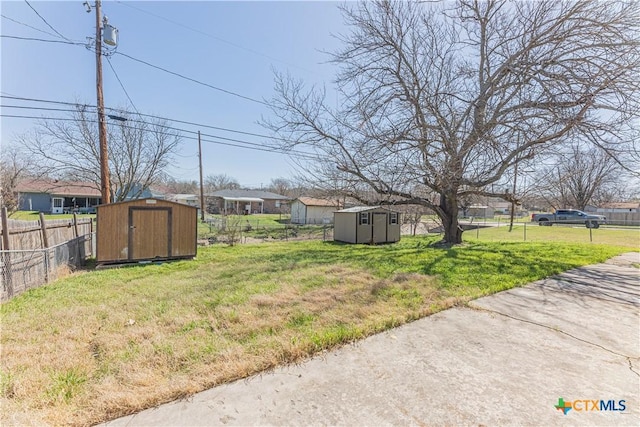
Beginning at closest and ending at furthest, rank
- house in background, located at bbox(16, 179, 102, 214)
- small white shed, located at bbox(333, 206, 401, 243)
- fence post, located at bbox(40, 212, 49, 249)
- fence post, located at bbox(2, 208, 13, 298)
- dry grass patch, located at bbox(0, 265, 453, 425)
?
1. dry grass patch, located at bbox(0, 265, 453, 425)
2. fence post, located at bbox(2, 208, 13, 298)
3. fence post, located at bbox(40, 212, 49, 249)
4. small white shed, located at bbox(333, 206, 401, 243)
5. house in background, located at bbox(16, 179, 102, 214)

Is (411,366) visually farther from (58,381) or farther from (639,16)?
(639,16)

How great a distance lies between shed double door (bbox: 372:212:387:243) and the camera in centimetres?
1434

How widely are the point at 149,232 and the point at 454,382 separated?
355 inches

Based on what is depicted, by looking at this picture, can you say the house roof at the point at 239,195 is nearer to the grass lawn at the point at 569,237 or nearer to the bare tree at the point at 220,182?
the bare tree at the point at 220,182

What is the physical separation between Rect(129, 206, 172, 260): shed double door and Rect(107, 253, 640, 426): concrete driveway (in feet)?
25.8

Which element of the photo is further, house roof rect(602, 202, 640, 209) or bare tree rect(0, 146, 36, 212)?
house roof rect(602, 202, 640, 209)

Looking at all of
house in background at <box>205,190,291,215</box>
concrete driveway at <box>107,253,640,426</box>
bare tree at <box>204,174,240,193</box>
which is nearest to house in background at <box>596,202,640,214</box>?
house in background at <box>205,190,291,215</box>

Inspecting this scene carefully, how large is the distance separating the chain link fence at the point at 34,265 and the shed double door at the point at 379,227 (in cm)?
1136

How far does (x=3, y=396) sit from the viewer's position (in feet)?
6.82

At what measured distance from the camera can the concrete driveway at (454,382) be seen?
182 centimetres

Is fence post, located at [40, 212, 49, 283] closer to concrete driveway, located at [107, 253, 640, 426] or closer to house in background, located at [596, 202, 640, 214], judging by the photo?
concrete driveway, located at [107, 253, 640, 426]

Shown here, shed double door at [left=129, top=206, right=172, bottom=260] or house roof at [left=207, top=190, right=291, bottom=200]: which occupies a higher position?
house roof at [left=207, top=190, right=291, bottom=200]

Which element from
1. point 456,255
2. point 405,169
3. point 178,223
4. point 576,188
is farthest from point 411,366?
point 576,188

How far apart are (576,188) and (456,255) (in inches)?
1560
